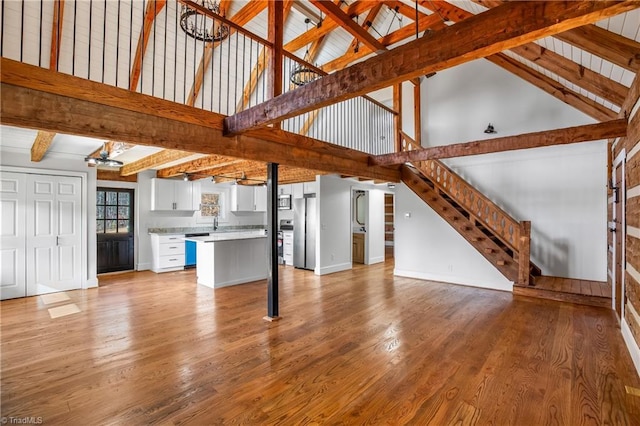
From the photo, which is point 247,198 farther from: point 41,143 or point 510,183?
point 510,183

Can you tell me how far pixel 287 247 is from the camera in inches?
330

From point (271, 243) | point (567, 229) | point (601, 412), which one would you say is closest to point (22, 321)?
point (271, 243)

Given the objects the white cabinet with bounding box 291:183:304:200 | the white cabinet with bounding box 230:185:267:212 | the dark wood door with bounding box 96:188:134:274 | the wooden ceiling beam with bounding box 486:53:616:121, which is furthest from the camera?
the white cabinet with bounding box 230:185:267:212

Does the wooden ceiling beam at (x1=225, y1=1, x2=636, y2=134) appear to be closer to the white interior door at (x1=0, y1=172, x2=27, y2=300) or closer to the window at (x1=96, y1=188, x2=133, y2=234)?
the white interior door at (x1=0, y1=172, x2=27, y2=300)

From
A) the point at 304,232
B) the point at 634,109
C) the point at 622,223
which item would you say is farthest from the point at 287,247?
the point at 634,109

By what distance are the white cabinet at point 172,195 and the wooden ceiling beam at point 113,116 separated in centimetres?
497

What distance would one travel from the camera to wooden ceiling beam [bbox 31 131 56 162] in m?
3.76

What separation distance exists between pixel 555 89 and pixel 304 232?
575 centimetres

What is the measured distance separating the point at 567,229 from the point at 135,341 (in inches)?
280

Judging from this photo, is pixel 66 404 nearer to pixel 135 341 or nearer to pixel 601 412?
pixel 135 341

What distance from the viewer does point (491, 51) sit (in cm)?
168

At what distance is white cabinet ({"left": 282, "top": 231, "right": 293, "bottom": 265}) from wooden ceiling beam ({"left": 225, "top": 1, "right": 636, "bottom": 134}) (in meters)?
6.06

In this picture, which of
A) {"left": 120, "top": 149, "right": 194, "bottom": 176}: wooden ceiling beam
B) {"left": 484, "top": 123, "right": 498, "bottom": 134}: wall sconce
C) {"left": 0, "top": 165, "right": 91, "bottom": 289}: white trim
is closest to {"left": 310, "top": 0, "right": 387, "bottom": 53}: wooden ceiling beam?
{"left": 484, "top": 123, "right": 498, "bottom": 134}: wall sconce

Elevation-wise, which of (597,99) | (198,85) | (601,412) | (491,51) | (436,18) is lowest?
(601,412)
